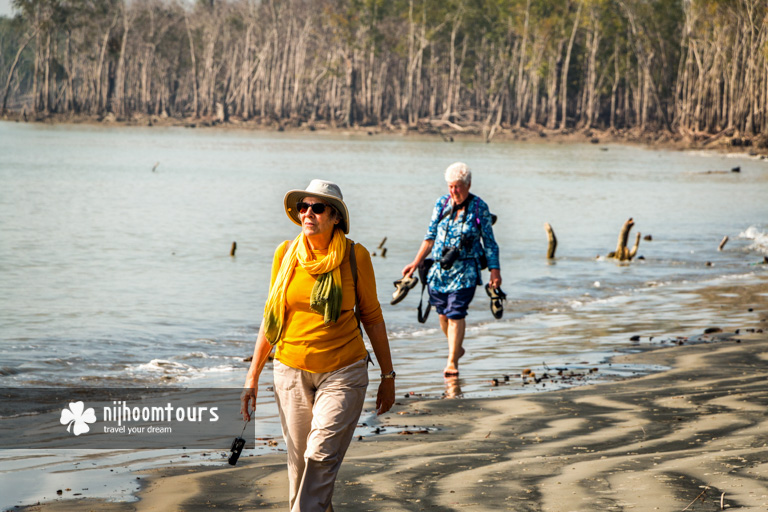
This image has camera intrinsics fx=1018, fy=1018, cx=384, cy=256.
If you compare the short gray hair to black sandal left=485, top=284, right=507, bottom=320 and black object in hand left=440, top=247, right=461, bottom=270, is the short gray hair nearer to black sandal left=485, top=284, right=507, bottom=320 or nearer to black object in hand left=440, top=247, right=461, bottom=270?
black object in hand left=440, top=247, right=461, bottom=270

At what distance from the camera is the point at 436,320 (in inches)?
485

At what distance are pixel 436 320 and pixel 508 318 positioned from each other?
93 centimetres

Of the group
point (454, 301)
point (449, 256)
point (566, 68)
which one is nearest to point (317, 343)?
point (449, 256)

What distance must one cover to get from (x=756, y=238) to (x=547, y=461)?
19081 mm

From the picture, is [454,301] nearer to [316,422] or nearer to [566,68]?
[316,422]

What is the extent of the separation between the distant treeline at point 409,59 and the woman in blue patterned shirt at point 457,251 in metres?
67.7

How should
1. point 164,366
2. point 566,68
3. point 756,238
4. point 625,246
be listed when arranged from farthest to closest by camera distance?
point 566,68
point 756,238
point 625,246
point 164,366

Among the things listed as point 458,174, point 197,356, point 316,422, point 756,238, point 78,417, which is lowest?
point 197,356

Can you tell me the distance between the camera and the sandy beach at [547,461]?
4.50 m

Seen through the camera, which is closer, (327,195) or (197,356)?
(327,195)

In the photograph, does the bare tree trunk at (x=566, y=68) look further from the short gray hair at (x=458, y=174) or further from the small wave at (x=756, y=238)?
the short gray hair at (x=458, y=174)

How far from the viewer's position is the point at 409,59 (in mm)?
100125

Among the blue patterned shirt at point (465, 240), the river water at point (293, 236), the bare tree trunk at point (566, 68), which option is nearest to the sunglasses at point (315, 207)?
the river water at point (293, 236)

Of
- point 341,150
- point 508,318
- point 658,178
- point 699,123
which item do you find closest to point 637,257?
point 508,318
